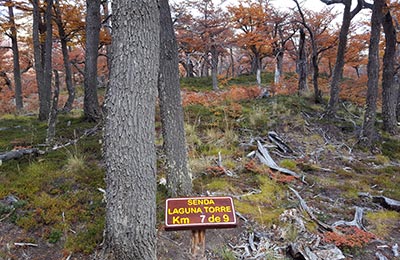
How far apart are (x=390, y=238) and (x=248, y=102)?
24.0ft

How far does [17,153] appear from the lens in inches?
198

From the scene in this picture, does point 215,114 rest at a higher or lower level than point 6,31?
lower

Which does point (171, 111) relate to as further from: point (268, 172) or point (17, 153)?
point (17, 153)

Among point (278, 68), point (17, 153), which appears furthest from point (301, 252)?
point (278, 68)

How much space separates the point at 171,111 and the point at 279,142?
3681 millimetres

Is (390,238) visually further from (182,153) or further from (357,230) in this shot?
(182,153)

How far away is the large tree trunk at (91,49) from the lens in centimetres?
679

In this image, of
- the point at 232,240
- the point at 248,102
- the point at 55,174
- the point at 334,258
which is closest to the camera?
the point at 334,258

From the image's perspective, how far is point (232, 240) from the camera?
3.40 m

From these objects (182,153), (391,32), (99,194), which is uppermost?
(391,32)

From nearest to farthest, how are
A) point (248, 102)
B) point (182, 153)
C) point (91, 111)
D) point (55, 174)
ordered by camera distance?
point (182, 153), point (55, 174), point (91, 111), point (248, 102)

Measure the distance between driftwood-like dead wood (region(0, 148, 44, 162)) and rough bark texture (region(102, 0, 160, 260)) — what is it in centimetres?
334

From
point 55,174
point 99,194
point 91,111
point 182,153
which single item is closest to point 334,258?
point 182,153

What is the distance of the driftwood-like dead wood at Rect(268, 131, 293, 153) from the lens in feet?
21.1
